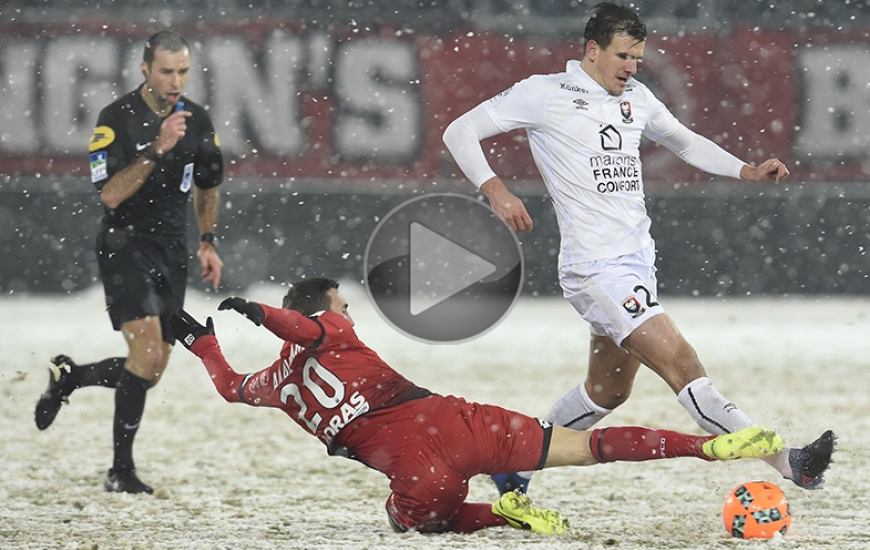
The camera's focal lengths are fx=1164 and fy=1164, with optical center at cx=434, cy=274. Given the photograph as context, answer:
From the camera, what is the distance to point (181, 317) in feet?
15.4

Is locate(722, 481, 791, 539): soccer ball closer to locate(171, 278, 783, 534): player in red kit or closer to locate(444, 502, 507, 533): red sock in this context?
locate(171, 278, 783, 534): player in red kit

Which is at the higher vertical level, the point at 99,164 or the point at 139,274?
the point at 99,164

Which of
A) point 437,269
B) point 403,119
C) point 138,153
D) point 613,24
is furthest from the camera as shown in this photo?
point 403,119

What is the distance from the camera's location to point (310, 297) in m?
4.54

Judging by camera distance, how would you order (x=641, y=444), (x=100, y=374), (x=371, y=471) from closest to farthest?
1. (x=641, y=444)
2. (x=100, y=374)
3. (x=371, y=471)

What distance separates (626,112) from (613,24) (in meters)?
0.38

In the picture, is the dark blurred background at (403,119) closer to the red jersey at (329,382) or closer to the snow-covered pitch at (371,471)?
the snow-covered pitch at (371,471)

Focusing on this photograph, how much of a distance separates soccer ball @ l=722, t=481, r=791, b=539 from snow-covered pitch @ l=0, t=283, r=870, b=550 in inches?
2.8

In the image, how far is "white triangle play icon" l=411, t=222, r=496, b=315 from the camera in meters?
12.9

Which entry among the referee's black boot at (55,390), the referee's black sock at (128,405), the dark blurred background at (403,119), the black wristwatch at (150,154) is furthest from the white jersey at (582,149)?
the dark blurred background at (403,119)

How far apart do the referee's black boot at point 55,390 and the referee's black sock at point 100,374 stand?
0.15 feet
